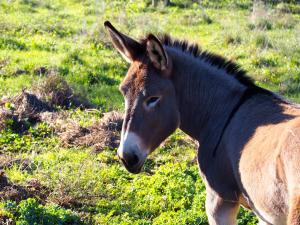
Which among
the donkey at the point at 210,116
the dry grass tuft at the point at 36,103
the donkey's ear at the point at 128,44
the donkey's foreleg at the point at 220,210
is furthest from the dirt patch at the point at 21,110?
the donkey's foreleg at the point at 220,210

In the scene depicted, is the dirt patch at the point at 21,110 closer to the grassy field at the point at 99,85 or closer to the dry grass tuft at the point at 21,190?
the grassy field at the point at 99,85

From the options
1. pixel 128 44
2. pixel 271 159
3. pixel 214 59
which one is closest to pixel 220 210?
pixel 271 159

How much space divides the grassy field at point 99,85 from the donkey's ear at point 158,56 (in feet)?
2.63

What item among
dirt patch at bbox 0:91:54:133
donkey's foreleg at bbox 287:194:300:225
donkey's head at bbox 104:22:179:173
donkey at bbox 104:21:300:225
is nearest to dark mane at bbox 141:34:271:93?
donkey at bbox 104:21:300:225

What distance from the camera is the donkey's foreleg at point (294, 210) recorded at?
10.2 ft

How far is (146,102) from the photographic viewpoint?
167 inches

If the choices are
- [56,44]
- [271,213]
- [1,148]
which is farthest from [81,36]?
[271,213]

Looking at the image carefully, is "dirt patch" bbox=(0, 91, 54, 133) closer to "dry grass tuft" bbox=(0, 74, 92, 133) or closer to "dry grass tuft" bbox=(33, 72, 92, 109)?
"dry grass tuft" bbox=(0, 74, 92, 133)

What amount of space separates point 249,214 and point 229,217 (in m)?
1.25

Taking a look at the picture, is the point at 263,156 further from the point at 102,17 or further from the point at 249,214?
the point at 102,17

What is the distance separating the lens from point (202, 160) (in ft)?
14.0

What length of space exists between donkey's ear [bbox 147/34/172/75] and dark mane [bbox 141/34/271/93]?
0.64ft

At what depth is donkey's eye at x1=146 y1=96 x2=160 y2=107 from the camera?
4242mm

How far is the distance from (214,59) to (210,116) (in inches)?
18.0
